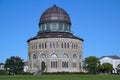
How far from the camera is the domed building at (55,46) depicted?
8369cm

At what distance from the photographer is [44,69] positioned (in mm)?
84312

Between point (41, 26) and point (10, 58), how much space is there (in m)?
14.3

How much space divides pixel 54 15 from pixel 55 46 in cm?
1067

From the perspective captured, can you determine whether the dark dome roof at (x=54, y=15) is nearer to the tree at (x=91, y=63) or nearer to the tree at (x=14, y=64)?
the tree at (x=91, y=63)

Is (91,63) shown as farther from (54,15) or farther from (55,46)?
(54,15)

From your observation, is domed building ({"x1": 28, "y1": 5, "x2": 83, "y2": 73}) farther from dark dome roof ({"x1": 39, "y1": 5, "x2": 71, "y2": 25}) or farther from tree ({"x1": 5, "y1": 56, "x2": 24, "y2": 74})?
tree ({"x1": 5, "y1": 56, "x2": 24, "y2": 74})

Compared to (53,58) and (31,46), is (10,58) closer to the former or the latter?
(31,46)

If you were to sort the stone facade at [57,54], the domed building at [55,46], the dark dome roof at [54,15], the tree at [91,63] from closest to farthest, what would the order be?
the stone facade at [57,54] → the domed building at [55,46] → the dark dome roof at [54,15] → the tree at [91,63]

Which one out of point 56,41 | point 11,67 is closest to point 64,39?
point 56,41

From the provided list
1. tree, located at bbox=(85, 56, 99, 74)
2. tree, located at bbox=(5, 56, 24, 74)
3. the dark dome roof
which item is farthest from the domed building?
tree, located at bbox=(5, 56, 24, 74)

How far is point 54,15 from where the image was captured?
89.1 meters

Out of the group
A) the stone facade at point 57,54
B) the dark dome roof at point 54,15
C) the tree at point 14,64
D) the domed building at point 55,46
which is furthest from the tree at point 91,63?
the tree at point 14,64

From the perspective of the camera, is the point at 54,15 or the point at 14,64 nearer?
the point at 54,15

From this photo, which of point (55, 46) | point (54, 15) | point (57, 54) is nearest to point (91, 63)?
point (57, 54)
